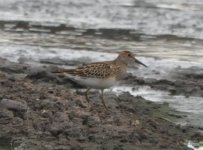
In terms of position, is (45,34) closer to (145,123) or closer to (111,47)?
(111,47)

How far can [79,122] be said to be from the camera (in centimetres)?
1125

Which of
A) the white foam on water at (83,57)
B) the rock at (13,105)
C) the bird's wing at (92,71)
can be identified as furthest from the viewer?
the white foam on water at (83,57)

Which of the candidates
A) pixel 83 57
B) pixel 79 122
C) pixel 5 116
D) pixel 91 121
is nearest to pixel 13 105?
pixel 5 116

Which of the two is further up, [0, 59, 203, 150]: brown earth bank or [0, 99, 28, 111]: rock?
[0, 99, 28, 111]: rock

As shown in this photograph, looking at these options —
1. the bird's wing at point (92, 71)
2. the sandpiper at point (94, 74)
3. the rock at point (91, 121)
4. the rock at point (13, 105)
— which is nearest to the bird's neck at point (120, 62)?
the sandpiper at point (94, 74)

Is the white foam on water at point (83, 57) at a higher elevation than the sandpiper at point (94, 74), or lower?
lower

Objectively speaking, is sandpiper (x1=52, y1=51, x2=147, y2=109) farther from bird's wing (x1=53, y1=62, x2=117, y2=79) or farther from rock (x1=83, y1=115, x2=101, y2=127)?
rock (x1=83, y1=115, x2=101, y2=127)

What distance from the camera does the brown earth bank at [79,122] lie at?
10539 millimetres

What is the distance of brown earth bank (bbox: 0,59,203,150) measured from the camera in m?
10.5

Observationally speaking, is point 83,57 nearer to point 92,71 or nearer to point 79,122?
point 92,71

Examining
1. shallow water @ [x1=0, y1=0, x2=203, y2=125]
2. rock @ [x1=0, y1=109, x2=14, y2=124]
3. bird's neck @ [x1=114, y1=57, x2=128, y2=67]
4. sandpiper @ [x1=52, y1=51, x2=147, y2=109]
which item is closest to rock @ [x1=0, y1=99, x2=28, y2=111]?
rock @ [x1=0, y1=109, x2=14, y2=124]

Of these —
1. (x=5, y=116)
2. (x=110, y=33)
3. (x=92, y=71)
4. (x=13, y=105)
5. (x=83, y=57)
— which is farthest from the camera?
(x=110, y=33)

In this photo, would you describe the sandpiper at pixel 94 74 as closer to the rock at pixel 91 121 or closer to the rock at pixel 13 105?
the rock at pixel 91 121

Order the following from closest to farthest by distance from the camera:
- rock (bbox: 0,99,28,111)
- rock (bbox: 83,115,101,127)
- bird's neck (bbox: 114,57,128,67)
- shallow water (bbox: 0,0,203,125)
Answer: rock (bbox: 83,115,101,127) → rock (bbox: 0,99,28,111) → bird's neck (bbox: 114,57,128,67) → shallow water (bbox: 0,0,203,125)
